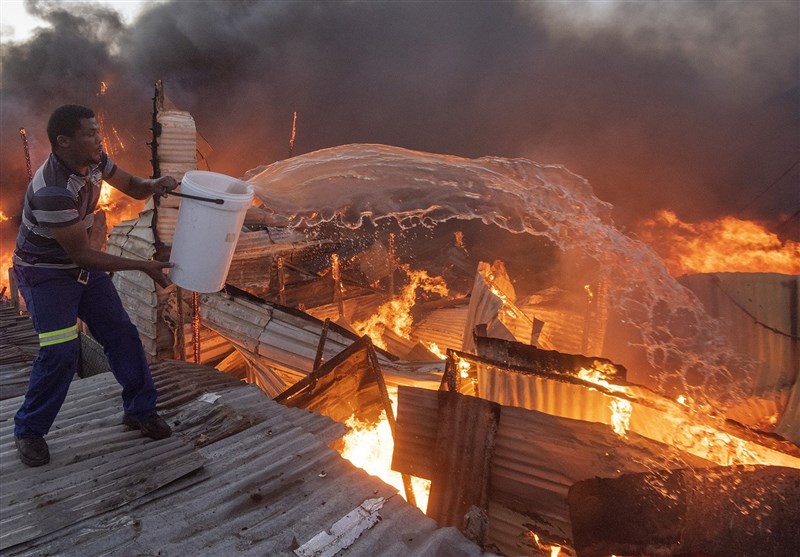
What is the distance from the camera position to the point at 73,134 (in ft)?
8.91

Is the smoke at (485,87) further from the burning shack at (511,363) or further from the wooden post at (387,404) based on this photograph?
the wooden post at (387,404)

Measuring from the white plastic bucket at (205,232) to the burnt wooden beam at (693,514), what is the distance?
2933mm

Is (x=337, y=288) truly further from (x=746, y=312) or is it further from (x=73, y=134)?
(x=73, y=134)

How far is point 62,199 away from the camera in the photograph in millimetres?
2609

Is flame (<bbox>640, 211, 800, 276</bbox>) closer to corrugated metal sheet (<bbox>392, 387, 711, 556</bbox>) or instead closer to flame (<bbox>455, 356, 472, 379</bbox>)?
flame (<bbox>455, 356, 472, 379</bbox>)

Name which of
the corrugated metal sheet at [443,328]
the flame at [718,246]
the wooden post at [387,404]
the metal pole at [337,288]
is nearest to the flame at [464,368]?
the wooden post at [387,404]

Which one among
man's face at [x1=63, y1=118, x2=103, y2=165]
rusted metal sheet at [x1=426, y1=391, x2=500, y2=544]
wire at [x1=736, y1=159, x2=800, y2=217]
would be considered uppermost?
wire at [x1=736, y1=159, x2=800, y2=217]

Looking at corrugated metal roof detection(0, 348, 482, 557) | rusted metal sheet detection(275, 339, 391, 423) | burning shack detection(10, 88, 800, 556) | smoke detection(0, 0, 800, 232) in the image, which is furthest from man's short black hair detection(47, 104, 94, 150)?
smoke detection(0, 0, 800, 232)

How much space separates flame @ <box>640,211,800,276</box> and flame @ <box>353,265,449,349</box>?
797cm

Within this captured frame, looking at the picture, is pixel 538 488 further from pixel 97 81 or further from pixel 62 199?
pixel 97 81

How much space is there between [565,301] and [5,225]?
2868 centimetres

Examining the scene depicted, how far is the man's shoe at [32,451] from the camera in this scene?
9.23 feet

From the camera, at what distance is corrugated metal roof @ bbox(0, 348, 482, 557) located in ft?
7.38

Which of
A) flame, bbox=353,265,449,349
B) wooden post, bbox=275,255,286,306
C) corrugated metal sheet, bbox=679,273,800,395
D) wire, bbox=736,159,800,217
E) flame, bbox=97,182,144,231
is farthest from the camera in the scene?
flame, bbox=97,182,144,231
